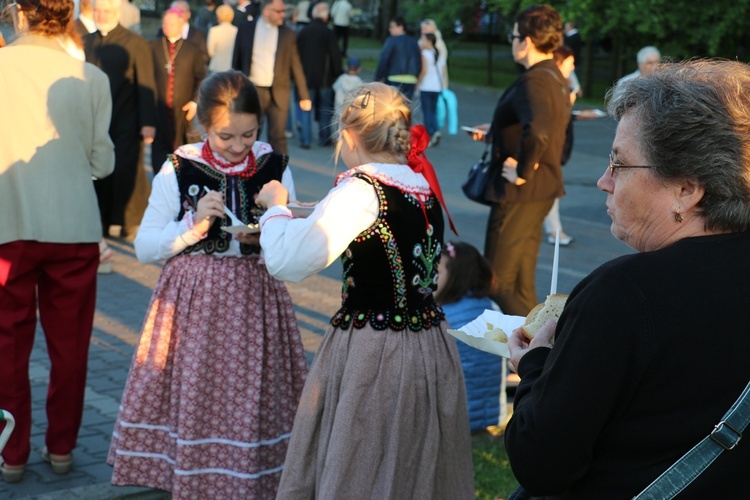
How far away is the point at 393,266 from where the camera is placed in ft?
11.0

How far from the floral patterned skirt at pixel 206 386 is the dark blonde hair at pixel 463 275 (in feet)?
4.54

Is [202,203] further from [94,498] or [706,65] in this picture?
[706,65]

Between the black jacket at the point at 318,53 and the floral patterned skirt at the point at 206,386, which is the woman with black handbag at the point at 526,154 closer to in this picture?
the floral patterned skirt at the point at 206,386

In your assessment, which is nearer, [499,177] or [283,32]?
[499,177]

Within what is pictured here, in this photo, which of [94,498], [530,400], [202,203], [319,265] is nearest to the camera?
[530,400]

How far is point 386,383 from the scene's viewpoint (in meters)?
3.39

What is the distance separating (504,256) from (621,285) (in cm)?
428

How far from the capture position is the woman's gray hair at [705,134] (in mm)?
1933

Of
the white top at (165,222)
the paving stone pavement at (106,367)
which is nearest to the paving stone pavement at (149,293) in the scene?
the paving stone pavement at (106,367)

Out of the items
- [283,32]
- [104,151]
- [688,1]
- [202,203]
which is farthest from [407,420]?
[688,1]

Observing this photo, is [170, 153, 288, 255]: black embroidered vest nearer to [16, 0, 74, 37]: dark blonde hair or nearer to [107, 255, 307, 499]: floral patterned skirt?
[107, 255, 307, 499]: floral patterned skirt

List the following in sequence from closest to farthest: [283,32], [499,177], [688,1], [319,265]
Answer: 1. [319,265]
2. [499,177]
3. [283,32]
4. [688,1]

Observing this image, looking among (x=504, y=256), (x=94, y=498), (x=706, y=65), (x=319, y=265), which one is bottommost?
(x=94, y=498)

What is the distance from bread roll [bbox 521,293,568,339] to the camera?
94.9 inches
